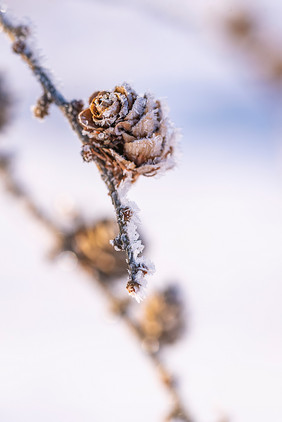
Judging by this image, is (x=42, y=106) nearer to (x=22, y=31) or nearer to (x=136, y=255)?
(x=22, y=31)

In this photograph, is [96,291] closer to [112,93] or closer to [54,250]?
[54,250]

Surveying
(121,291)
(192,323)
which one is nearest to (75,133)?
(121,291)

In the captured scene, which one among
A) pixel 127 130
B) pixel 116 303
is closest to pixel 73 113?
pixel 127 130

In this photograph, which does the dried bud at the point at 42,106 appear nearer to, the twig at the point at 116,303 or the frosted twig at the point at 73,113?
the frosted twig at the point at 73,113

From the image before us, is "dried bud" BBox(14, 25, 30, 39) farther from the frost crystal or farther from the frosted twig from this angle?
the frost crystal

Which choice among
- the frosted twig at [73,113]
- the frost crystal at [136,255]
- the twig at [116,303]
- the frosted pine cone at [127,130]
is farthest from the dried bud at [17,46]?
the twig at [116,303]
